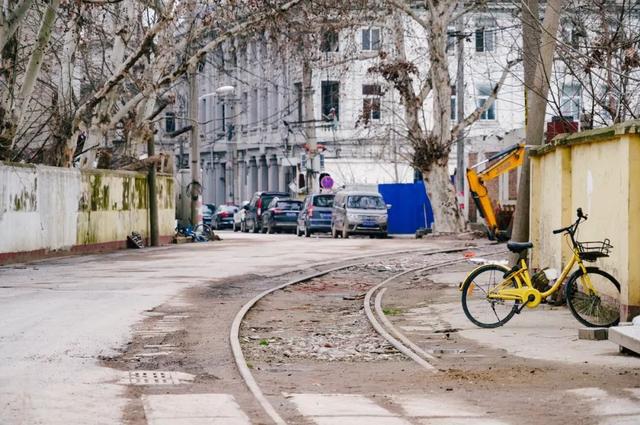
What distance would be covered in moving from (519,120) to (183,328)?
62374 mm

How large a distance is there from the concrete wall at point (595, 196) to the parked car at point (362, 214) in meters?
29.6

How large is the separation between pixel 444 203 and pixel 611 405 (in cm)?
3856

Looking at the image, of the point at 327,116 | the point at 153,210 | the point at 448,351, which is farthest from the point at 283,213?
the point at 448,351

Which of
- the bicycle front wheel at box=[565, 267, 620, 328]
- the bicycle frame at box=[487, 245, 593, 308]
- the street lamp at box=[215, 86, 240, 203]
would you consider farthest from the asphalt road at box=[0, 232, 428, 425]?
the street lamp at box=[215, 86, 240, 203]

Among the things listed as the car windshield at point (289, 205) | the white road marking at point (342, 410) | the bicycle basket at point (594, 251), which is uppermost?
the car windshield at point (289, 205)

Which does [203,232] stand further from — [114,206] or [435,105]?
[114,206]

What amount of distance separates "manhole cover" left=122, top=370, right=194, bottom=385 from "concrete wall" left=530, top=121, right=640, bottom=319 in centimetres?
550

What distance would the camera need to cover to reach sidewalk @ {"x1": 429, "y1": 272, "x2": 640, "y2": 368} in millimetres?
14203

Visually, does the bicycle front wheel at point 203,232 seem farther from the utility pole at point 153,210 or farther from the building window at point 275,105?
the building window at point 275,105

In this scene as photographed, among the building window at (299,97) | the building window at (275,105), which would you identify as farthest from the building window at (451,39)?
the building window at (275,105)

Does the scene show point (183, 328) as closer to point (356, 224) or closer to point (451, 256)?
point (451, 256)

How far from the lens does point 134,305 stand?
20.2 m

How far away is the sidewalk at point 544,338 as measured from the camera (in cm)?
1420

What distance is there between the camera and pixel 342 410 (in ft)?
35.3
